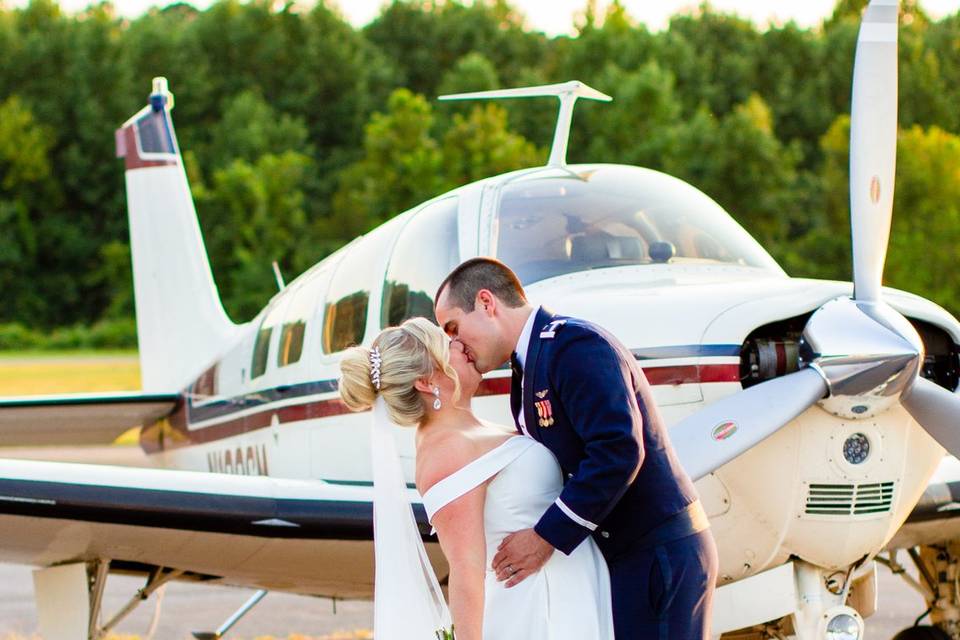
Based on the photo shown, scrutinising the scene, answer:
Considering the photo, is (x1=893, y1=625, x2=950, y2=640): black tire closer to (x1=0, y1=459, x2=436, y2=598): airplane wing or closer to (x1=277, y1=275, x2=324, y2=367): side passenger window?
(x1=0, y1=459, x2=436, y2=598): airplane wing

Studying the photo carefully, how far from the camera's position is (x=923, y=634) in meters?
5.88

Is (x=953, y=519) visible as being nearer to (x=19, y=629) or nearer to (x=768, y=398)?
(x=768, y=398)

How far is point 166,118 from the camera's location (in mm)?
9258

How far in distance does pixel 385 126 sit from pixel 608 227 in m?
43.0

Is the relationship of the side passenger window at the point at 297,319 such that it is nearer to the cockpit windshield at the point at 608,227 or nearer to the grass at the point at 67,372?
the cockpit windshield at the point at 608,227

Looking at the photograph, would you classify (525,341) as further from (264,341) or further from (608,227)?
(264,341)

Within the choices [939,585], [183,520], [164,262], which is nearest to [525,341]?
[183,520]

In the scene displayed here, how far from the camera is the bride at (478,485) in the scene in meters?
2.73

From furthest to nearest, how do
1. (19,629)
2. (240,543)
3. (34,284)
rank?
(34,284) < (19,629) < (240,543)

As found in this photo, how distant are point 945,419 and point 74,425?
17.6 ft

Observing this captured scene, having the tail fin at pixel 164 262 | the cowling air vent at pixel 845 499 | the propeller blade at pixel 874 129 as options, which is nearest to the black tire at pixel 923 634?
the cowling air vent at pixel 845 499

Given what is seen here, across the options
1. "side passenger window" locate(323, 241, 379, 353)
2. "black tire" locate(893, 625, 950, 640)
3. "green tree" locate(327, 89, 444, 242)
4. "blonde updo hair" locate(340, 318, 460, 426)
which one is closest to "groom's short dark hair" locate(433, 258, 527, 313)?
"blonde updo hair" locate(340, 318, 460, 426)

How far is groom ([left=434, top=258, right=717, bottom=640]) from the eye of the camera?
273 centimetres

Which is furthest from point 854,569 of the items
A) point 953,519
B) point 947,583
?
point 947,583
